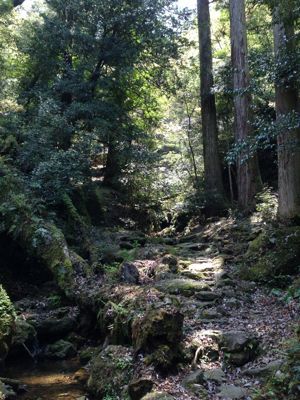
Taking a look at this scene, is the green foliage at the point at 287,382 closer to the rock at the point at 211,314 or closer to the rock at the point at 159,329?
the rock at the point at 159,329

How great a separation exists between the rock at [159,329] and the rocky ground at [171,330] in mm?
13

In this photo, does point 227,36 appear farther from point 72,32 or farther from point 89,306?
point 89,306

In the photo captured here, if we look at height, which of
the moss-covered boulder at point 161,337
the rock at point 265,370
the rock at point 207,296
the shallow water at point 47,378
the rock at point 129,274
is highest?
the rock at point 129,274

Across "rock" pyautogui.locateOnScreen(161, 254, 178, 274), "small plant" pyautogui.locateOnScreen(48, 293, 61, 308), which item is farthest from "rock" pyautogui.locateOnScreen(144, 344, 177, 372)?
"small plant" pyautogui.locateOnScreen(48, 293, 61, 308)

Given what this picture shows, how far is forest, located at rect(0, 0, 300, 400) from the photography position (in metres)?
6.12

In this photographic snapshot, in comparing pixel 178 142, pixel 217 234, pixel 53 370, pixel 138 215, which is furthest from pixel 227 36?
pixel 53 370

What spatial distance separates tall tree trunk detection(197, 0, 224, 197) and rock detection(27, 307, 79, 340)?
850 centimetres

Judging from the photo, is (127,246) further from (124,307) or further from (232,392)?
(232,392)

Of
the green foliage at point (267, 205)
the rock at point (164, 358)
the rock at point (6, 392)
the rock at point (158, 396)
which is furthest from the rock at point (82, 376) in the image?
the green foliage at point (267, 205)

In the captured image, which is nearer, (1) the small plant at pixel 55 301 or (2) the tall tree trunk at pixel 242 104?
(1) the small plant at pixel 55 301

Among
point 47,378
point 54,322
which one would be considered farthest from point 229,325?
point 54,322

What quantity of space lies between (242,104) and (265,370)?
1099 cm

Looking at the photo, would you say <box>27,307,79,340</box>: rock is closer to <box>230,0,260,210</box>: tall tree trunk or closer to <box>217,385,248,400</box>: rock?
<box>217,385,248,400</box>: rock

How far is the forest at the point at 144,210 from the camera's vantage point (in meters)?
6.12
